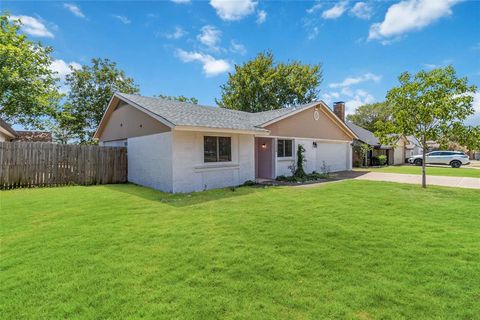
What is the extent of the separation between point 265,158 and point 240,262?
11375mm

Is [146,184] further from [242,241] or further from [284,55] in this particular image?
[284,55]

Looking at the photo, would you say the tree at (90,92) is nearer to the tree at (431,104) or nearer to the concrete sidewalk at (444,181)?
the tree at (431,104)

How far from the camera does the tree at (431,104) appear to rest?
33.4 feet

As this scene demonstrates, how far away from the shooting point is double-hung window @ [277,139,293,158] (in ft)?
49.3

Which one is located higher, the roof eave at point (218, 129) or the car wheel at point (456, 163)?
the roof eave at point (218, 129)

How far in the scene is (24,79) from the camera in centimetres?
1777

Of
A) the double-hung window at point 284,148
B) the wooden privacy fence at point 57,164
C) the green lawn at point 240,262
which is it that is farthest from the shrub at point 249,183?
the wooden privacy fence at point 57,164

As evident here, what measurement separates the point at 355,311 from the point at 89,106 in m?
30.0

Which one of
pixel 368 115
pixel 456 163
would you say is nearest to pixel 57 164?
pixel 456 163

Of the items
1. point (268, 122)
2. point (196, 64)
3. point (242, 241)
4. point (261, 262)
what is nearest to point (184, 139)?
point (268, 122)

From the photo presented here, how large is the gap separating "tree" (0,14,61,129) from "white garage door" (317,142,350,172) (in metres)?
21.3

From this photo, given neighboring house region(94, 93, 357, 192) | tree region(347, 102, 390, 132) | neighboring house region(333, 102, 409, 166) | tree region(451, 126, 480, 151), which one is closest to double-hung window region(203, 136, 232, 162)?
neighboring house region(94, 93, 357, 192)

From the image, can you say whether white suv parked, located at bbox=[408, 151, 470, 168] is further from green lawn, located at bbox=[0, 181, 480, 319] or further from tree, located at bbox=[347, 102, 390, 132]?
green lawn, located at bbox=[0, 181, 480, 319]

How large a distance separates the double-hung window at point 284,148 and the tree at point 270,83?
59.4 ft
